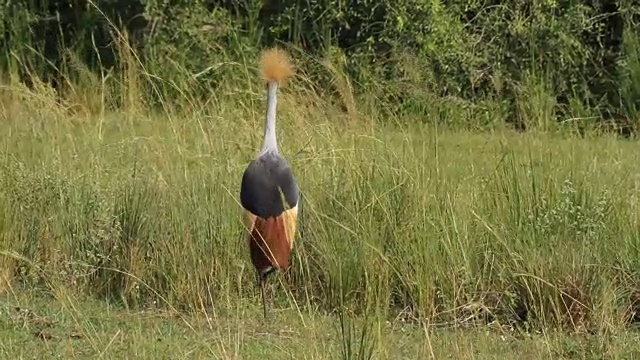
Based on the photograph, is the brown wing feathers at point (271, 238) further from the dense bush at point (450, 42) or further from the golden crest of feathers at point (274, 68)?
the dense bush at point (450, 42)

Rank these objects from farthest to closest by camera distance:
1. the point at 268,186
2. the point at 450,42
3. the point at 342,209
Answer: the point at 450,42, the point at 342,209, the point at 268,186

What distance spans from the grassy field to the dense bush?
376 cm

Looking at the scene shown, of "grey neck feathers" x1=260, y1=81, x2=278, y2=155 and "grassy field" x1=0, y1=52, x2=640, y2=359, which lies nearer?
"grassy field" x1=0, y1=52, x2=640, y2=359

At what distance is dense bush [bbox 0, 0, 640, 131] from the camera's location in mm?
10648

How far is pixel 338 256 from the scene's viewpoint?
5.49 meters

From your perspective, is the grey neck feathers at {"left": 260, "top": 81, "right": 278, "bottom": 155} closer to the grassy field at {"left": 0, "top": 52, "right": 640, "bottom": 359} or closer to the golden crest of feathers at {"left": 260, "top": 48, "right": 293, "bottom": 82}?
the golden crest of feathers at {"left": 260, "top": 48, "right": 293, "bottom": 82}

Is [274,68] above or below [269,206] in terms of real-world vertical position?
above

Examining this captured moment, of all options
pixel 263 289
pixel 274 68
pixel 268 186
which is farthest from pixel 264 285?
pixel 274 68

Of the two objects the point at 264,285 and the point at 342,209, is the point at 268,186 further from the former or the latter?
the point at 342,209

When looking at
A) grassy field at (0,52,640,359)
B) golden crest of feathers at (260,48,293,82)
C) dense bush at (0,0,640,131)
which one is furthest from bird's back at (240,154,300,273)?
dense bush at (0,0,640,131)

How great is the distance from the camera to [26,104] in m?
8.88

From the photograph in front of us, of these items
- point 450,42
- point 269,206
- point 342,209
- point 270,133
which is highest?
point 270,133

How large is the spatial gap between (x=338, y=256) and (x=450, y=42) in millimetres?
5812

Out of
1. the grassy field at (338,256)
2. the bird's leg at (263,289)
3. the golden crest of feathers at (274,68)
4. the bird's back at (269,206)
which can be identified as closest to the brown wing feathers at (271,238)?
the bird's back at (269,206)
